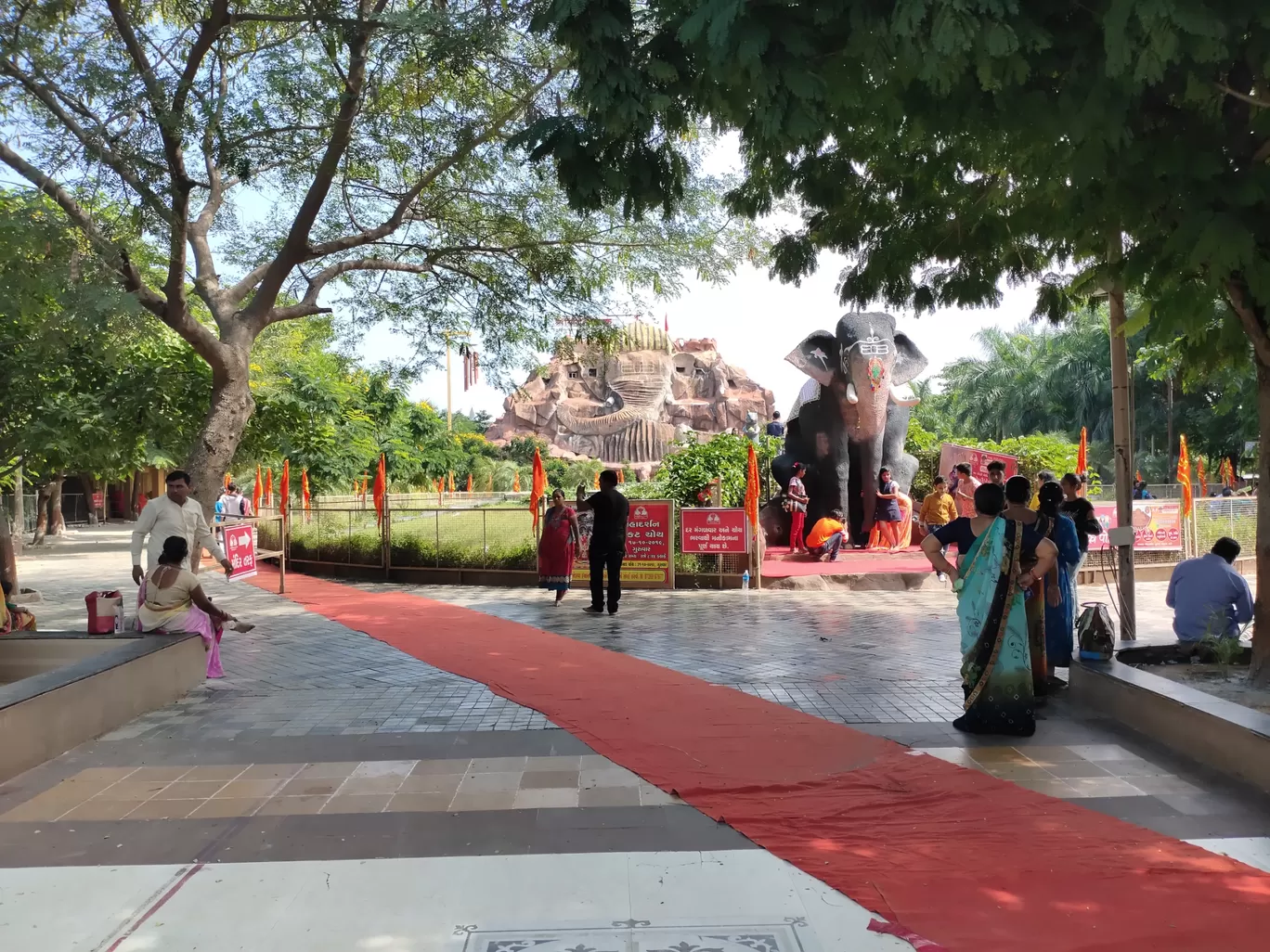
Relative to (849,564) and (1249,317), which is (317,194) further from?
(849,564)

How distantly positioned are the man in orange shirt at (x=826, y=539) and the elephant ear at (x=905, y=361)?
3316mm

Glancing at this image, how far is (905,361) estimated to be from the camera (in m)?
17.5

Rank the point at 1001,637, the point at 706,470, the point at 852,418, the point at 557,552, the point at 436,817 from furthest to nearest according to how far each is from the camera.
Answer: the point at 852,418
the point at 706,470
the point at 557,552
the point at 1001,637
the point at 436,817

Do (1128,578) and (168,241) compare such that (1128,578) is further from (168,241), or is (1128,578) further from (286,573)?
(286,573)

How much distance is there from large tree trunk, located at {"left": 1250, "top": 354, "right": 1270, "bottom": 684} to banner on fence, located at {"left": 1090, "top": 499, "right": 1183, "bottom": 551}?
28.9 ft

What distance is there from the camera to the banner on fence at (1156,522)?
1414 cm

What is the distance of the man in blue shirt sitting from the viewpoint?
6.46 metres

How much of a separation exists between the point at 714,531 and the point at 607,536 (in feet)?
8.79

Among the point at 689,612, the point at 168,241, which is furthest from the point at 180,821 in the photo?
the point at 689,612

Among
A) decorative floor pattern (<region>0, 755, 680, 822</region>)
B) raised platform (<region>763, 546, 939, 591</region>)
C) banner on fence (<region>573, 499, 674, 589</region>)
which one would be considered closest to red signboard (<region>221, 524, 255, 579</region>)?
banner on fence (<region>573, 499, 674, 589</region>)

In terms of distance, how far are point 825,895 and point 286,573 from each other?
52.3 ft

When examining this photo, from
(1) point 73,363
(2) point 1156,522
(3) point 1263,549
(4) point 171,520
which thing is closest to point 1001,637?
(3) point 1263,549

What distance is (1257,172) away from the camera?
14.4 ft

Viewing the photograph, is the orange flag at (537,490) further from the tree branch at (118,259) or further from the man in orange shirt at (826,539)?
the tree branch at (118,259)
